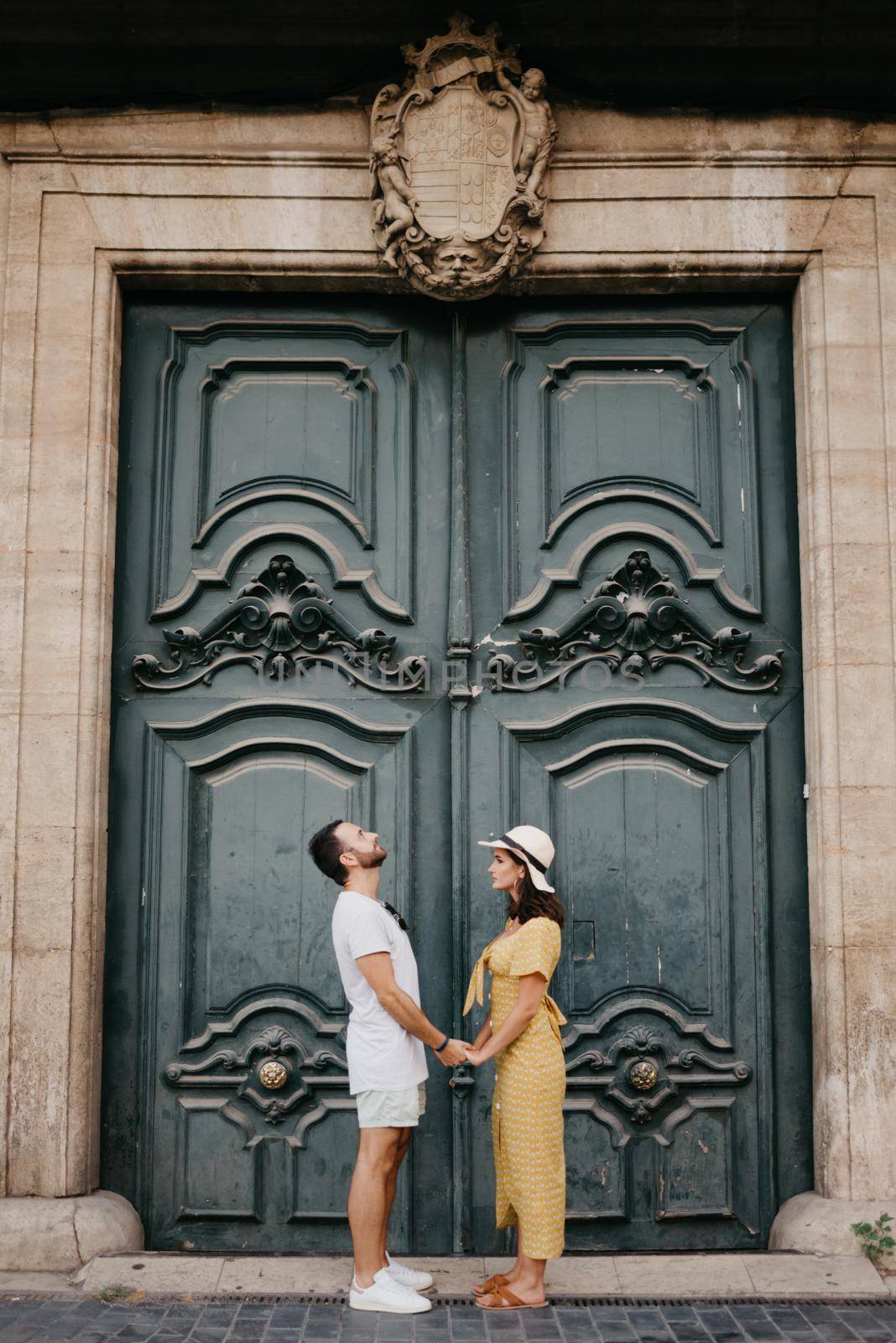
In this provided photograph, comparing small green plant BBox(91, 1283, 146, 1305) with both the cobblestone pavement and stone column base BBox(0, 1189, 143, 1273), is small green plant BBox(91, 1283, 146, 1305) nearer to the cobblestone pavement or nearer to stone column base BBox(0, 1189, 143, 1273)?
the cobblestone pavement

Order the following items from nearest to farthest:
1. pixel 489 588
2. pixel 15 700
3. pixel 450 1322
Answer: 1. pixel 450 1322
2. pixel 15 700
3. pixel 489 588

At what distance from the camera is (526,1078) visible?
4.22 m

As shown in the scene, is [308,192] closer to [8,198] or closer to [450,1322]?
[8,198]

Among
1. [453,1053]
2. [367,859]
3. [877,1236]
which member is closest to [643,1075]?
[877,1236]

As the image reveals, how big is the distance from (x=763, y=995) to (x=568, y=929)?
77cm

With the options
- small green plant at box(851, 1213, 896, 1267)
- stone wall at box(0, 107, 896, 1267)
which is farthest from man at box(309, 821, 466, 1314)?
small green plant at box(851, 1213, 896, 1267)

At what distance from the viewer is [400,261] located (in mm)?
5230

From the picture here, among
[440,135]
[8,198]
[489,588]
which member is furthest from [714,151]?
[8,198]

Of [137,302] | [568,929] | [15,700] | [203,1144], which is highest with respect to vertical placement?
[137,302]

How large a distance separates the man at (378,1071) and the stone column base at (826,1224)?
1.40 metres

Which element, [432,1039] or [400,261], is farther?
[400,261]

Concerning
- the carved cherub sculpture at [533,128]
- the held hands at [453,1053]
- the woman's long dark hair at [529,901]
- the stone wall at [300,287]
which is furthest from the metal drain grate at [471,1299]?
the carved cherub sculpture at [533,128]

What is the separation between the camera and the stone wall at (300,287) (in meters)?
4.91

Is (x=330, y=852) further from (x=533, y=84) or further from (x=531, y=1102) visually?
(x=533, y=84)
